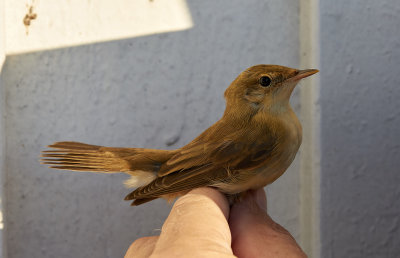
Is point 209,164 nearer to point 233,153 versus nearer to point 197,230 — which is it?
point 233,153

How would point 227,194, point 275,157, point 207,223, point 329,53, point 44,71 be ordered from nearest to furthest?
1. point 207,223
2. point 275,157
3. point 227,194
4. point 329,53
5. point 44,71

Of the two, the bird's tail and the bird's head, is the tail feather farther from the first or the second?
the bird's head

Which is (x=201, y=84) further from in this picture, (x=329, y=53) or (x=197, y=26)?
(x=329, y=53)

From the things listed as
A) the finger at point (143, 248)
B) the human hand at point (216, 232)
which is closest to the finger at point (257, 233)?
the human hand at point (216, 232)

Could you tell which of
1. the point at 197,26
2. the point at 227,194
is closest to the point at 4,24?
the point at 197,26

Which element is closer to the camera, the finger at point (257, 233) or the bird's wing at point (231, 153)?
the finger at point (257, 233)

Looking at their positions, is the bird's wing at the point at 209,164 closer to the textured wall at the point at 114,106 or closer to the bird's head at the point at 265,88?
the bird's head at the point at 265,88
